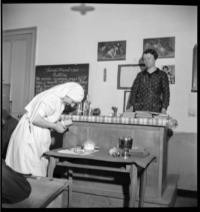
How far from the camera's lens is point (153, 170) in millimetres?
2160

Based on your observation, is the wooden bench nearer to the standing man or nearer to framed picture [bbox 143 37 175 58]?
the standing man

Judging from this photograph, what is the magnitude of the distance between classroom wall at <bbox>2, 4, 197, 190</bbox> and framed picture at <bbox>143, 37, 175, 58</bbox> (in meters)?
0.04

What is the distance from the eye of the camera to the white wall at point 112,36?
103 inches

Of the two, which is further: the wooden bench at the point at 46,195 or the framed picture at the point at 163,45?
the framed picture at the point at 163,45

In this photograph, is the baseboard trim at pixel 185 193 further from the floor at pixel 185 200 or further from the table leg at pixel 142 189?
the table leg at pixel 142 189

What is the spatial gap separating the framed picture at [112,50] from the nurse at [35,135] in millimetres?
878

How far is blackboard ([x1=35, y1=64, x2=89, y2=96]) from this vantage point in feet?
9.86

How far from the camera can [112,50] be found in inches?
114

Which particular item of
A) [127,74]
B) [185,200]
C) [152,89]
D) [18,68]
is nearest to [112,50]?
[127,74]

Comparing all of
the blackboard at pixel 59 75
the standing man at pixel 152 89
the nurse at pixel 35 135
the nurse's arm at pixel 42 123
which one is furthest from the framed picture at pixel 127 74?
the nurse's arm at pixel 42 123

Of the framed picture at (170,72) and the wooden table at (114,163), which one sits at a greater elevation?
the framed picture at (170,72)

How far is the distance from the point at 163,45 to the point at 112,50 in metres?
0.53

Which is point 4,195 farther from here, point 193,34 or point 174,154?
point 193,34

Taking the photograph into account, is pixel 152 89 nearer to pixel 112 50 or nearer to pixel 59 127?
pixel 112 50
